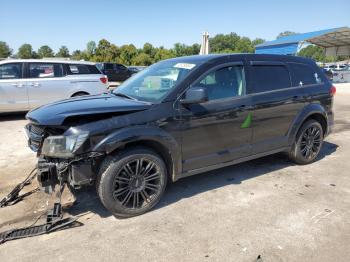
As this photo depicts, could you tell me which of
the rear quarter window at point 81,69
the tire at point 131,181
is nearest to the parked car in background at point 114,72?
the rear quarter window at point 81,69

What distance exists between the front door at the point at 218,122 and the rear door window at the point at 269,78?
241mm

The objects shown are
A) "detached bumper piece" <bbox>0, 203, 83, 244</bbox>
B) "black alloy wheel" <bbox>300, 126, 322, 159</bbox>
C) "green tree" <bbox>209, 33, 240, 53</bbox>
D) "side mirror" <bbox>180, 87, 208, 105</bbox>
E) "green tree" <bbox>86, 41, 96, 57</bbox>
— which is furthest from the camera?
"green tree" <bbox>209, 33, 240, 53</bbox>

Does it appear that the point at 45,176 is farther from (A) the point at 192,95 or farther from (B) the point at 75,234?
(A) the point at 192,95

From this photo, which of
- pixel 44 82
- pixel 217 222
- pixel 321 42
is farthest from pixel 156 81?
pixel 321 42

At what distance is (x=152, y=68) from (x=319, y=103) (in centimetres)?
289

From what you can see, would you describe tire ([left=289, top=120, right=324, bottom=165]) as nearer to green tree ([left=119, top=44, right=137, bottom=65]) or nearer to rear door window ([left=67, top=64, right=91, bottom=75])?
rear door window ([left=67, top=64, right=91, bottom=75])

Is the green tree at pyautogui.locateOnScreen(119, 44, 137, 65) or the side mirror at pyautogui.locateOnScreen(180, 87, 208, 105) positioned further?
the green tree at pyautogui.locateOnScreen(119, 44, 137, 65)

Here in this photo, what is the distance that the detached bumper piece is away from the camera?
130 inches

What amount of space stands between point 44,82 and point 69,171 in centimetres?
682

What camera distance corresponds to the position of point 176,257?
3002 millimetres

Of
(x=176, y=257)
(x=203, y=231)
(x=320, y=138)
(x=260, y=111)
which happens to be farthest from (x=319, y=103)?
(x=176, y=257)

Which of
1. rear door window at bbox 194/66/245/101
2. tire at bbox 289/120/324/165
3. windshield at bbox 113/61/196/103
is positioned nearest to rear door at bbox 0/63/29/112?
windshield at bbox 113/61/196/103

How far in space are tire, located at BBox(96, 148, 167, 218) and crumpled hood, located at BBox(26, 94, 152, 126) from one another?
495 millimetres

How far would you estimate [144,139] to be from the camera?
361cm
